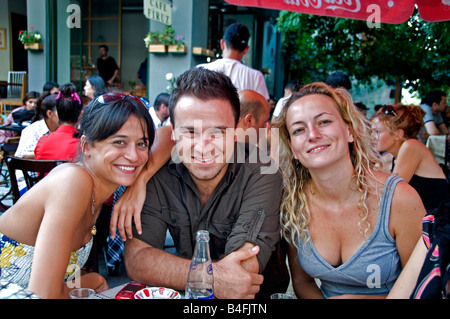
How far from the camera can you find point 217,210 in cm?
198

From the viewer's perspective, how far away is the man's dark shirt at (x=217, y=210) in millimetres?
1892

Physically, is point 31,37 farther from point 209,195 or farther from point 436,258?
point 436,258

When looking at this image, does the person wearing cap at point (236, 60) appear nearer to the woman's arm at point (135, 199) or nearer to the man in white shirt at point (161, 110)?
the man in white shirt at point (161, 110)

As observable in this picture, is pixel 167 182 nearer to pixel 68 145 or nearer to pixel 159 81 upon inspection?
pixel 68 145

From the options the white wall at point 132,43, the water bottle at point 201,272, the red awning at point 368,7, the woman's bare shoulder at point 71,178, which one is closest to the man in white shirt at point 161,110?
the red awning at point 368,7

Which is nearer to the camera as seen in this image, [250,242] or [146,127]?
[250,242]

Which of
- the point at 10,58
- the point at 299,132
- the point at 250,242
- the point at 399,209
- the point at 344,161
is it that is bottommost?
the point at 250,242

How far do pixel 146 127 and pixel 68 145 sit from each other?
1684 mm

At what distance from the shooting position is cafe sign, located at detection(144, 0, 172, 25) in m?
5.10

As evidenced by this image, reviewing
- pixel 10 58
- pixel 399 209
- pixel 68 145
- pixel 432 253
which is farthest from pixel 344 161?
pixel 10 58

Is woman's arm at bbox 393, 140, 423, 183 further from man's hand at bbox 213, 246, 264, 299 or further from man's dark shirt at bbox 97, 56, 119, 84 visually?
man's dark shirt at bbox 97, 56, 119, 84

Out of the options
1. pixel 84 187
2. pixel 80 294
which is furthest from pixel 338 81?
pixel 80 294

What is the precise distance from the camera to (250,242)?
1793 millimetres

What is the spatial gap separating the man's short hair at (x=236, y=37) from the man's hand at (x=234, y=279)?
9.37ft
